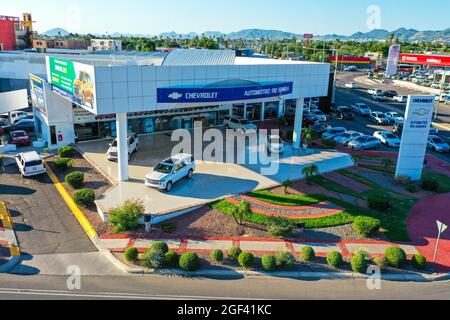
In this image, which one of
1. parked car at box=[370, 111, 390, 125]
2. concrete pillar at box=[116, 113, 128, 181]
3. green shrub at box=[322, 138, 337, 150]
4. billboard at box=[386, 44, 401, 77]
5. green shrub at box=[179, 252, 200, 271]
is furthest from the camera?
billboard at box=[386, 44, 401, 77]

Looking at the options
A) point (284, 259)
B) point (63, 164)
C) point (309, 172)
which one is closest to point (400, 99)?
point (309, 172)

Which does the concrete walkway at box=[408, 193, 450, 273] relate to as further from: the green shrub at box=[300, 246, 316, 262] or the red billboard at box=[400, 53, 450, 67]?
the red billboard at box=[400, 53, 450, 67]

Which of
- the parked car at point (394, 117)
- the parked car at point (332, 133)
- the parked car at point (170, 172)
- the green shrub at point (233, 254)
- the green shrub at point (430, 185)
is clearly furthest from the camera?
the parked car at point (394, 117)

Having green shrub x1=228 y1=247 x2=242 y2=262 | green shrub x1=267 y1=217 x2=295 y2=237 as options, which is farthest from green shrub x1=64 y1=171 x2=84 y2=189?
green shrub x1=267 y1=217 x2=295 y2=237

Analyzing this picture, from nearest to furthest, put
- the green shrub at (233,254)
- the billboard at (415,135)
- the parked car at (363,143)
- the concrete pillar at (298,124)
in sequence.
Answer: the green shrub at (233,254) → the billboard at (415,135) → the concrete pillar at (298,124) → the parked car at (363,143)

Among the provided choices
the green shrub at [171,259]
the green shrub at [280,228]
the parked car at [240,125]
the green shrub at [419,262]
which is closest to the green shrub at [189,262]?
the green shrub at [171,259]

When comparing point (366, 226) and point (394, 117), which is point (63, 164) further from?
point (394, 117)

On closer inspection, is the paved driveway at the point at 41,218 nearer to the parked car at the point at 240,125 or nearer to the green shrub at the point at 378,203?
the green shrub at the point at 378,203
